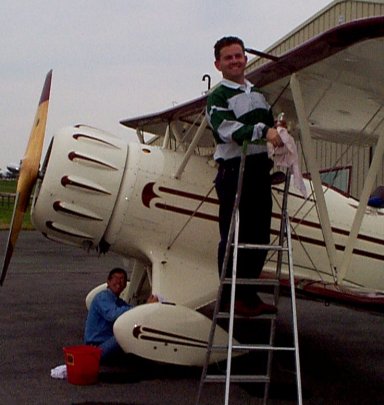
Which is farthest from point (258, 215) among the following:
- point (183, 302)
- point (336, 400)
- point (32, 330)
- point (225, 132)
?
point (32, 330)

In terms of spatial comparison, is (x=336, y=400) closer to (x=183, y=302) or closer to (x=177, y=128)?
(x=183, y=302)

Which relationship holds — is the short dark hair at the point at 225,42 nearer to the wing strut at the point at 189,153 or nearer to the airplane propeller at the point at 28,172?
the wing strut at the point at 189,153

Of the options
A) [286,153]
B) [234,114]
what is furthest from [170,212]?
[286,153]

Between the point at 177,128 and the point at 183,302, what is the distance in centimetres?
267

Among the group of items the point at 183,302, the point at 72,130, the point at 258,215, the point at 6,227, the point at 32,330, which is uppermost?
the point at 72,130

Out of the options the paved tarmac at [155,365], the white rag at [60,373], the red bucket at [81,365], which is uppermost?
the red bucket at [81,365]

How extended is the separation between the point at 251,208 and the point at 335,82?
1.46m

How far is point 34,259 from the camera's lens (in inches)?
699

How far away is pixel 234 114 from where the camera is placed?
195 inches

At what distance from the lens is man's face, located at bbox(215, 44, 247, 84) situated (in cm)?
499

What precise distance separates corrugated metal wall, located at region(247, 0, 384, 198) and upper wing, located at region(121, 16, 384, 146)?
6.43m

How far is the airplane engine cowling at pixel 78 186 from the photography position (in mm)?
6875

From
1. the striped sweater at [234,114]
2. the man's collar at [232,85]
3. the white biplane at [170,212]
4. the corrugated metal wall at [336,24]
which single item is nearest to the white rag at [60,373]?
the white biplane at [170,212]

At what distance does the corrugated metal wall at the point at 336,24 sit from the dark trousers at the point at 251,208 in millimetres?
9157
